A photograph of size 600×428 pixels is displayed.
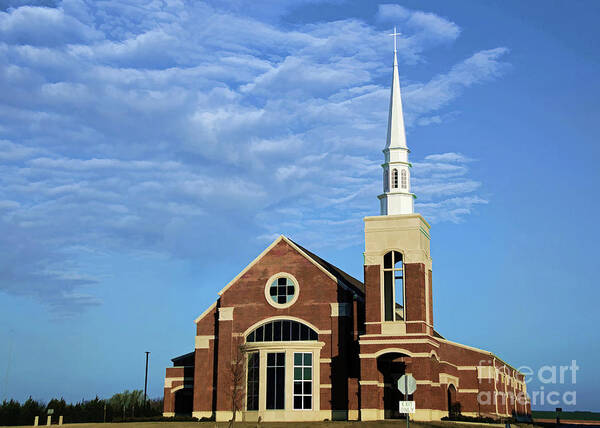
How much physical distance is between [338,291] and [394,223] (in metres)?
6.91

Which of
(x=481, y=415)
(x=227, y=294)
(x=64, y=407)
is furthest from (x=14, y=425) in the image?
(x=481, y=415)

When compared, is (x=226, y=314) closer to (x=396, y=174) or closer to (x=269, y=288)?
(x=269, y=288)

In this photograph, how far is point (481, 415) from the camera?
186 feet

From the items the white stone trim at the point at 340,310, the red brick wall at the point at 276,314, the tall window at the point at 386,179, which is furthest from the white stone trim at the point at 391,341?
the tall window at the point at 386,179

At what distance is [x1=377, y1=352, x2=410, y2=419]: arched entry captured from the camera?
54.5 metres

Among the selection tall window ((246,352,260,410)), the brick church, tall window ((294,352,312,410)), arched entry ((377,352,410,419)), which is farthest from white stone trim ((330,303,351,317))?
tall window ((246,352,260,410))

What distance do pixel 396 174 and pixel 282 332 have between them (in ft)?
48.2

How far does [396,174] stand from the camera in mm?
56344

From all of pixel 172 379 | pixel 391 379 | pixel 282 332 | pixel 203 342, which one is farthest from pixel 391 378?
pixel 172 379

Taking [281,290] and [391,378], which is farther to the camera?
[281,290]

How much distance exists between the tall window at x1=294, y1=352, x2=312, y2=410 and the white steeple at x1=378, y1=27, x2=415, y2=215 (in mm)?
12225

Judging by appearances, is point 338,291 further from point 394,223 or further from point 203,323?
point 203,323

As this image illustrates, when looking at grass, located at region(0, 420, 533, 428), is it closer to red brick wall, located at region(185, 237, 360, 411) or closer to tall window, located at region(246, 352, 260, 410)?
tall window, located at region(246, 352, 260, 410)

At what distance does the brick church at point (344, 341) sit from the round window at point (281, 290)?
0.08 metres
